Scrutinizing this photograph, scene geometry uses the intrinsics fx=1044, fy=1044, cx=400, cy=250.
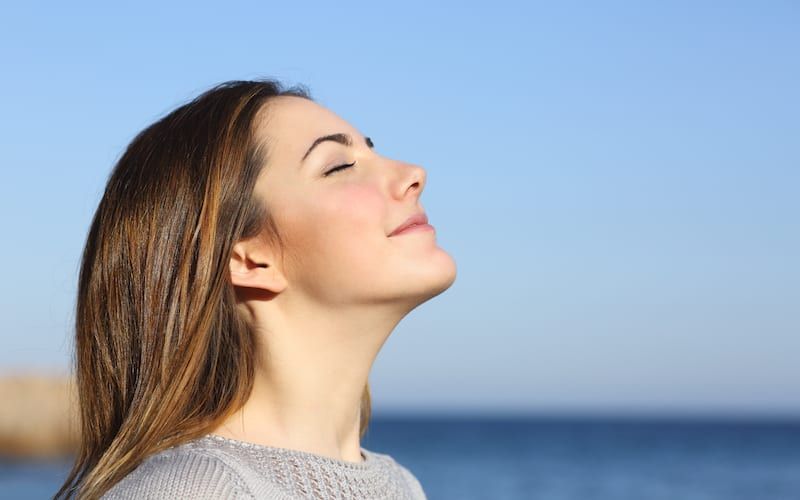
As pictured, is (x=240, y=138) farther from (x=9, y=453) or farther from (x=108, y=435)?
(x=9, y=453)

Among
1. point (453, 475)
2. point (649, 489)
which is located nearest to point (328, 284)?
point (649, 489)

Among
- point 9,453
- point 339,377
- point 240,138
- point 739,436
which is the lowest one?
point 9,453

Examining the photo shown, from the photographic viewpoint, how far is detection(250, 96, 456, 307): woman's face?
2514 mm

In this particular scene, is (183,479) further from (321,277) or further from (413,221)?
(413,221)

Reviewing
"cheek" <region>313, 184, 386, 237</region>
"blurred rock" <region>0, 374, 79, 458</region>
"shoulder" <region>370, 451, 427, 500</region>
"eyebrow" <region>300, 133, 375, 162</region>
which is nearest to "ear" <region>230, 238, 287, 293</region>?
"cheek" <region>313, 184, 386, 237</region>

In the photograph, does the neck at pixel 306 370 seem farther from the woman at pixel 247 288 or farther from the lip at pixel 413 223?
the lip at pixel 413 223

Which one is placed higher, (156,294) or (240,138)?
(240,138)

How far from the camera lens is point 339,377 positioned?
2658mm

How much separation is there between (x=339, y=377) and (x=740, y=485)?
29445 millimetres

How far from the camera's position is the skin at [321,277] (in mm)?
2520

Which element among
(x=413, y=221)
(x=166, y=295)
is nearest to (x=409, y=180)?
(x=413, y=221)

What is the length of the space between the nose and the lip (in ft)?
0.19

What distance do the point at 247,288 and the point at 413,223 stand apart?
1.48 ft

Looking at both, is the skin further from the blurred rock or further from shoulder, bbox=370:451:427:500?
the blurred rock
